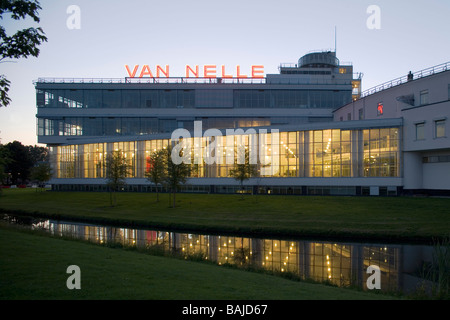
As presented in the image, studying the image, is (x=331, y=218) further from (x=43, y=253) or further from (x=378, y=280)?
(x=43, y=253)

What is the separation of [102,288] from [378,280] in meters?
14.2

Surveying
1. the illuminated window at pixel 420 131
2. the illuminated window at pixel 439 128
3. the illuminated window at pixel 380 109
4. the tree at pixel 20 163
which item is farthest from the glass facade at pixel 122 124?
the tree at pixel 20 163

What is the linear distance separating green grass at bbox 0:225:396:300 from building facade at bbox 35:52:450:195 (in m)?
40.1

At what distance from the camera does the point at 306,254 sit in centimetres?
2384

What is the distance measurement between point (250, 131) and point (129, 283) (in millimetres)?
48997

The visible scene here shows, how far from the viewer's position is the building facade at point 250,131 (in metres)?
49.6

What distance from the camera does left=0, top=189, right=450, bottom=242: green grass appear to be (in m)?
29.5

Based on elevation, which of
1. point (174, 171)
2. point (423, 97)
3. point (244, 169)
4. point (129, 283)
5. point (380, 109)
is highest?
point (423, 97)

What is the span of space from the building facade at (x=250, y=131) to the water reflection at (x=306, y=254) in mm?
25517

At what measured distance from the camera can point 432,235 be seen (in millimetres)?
27297

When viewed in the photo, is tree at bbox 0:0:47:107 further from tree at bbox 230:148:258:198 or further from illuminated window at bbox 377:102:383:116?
illuminated window at bbox 377:102:383:116

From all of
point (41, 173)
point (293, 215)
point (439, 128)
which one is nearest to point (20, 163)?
point (41, 173)

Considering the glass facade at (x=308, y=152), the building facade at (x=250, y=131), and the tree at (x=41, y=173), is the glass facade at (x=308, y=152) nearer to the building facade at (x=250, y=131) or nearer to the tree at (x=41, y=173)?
the building facade at (x=250, y=131)

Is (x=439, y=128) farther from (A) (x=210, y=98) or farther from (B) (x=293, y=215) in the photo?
(A) (x=210, y=98)
